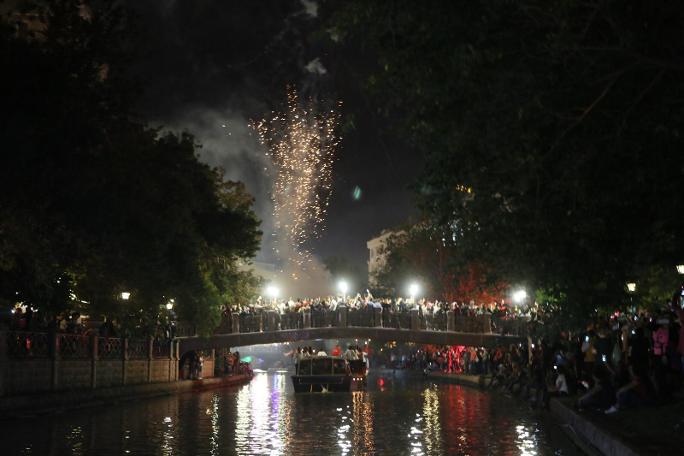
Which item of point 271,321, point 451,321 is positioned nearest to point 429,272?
point 451,321

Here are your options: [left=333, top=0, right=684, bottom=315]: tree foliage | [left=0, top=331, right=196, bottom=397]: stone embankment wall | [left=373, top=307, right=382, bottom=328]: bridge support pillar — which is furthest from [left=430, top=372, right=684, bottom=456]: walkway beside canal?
[left=373, top=307, right=382, bottom=328]: bridge support pillar

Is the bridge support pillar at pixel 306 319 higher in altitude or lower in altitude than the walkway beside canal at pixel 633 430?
higher

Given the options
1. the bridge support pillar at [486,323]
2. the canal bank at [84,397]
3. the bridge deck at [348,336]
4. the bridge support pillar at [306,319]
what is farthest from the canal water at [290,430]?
the bridge support pillar at [306,319]

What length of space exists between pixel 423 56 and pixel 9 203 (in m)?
17.8

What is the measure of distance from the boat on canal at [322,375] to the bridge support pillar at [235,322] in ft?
42.2

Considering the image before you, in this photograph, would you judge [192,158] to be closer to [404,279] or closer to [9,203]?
[9,203]

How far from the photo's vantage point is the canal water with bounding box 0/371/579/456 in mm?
18406

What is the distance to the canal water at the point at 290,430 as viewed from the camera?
18406 millimetres

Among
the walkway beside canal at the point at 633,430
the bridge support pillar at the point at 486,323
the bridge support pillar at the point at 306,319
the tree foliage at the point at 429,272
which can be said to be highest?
the tree foliage at the point at 429,272

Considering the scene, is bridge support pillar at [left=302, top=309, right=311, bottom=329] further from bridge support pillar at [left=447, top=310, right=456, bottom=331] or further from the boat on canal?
the boat on canal

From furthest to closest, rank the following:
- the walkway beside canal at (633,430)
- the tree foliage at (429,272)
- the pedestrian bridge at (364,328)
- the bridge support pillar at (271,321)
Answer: the tree foliage at (429,272), the bridge support pillar at (271,321), the pedestrian bridge at (364,328), the walkway beside canal at (633,430)

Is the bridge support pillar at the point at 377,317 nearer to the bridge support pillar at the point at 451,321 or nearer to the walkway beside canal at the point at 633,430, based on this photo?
the bridge support pillar at the point at 451,321

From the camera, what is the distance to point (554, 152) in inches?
603

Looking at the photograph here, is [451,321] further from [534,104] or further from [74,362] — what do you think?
[534,104]
